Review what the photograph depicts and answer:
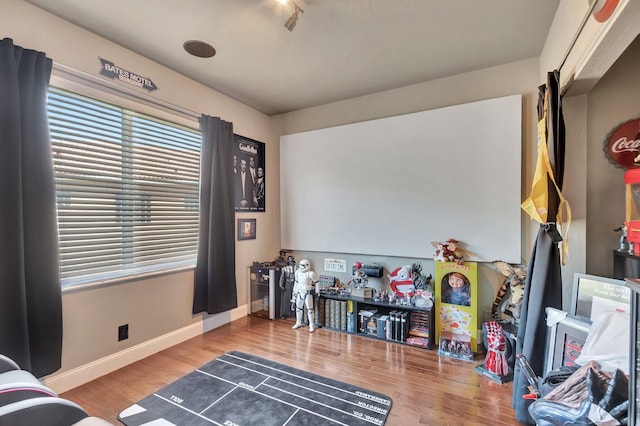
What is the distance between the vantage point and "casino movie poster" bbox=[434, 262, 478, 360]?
2.56 metres

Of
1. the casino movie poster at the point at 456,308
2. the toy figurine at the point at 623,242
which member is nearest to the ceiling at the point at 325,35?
the toy figurine at the point at 623,242

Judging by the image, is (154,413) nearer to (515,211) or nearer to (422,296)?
(422,296)

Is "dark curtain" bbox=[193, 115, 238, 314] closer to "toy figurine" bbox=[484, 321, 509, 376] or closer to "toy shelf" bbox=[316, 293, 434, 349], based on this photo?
"toy shelf" bbox=[316, 293, 434, 349]

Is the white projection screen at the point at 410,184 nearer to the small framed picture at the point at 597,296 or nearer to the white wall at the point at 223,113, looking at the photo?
the white wall at the point at 223,113

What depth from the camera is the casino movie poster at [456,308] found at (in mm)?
2560

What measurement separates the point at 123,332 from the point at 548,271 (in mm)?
3186

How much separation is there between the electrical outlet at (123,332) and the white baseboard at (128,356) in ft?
0.36

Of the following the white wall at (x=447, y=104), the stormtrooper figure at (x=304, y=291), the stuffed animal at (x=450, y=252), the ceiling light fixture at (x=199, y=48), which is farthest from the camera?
the stormtrooper figure at (x=304, y=291)

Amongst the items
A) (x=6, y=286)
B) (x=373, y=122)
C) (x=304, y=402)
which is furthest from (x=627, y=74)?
(x=6, y=286)

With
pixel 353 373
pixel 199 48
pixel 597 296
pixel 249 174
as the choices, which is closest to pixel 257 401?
pixel 353 373

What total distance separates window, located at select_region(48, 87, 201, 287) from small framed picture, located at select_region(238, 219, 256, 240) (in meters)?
0.56

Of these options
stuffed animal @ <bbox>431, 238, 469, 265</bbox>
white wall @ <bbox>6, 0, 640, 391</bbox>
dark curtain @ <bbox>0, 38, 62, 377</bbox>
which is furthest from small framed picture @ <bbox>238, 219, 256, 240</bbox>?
stuffed animal @ <bbox>431, 238, 469, 265</bbox>

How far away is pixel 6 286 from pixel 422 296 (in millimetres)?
3183

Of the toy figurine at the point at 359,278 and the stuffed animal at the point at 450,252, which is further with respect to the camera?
the toy figurine at the point at 359,278
